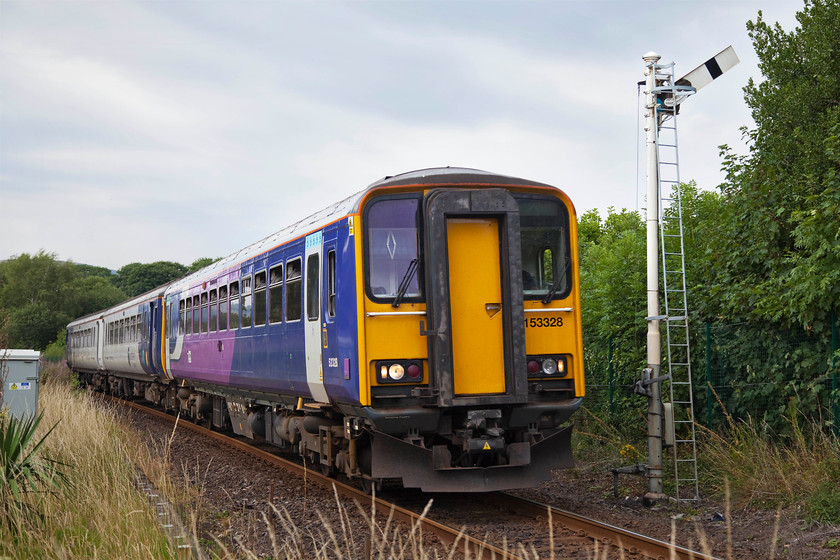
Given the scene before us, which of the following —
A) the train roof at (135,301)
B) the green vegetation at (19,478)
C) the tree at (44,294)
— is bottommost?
the green vegetation at (19,478)

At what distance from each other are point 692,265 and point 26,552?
9386 millimetres

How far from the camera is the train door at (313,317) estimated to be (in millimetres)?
8758

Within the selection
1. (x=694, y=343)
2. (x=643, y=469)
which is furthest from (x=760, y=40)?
(x=643, y=469)

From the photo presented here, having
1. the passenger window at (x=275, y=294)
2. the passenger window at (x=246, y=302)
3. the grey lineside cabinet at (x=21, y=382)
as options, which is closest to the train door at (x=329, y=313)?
the passenger window at (x=275, y=294)

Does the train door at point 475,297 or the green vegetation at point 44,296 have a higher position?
the green vegetation at point 44,296

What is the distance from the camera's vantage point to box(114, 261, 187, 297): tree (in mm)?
91000

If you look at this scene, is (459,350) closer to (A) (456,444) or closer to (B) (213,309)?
(A) (456,444)

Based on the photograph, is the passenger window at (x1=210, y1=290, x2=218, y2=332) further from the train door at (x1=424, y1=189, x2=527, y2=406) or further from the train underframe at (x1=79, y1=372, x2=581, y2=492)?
the train door at (x1=424, y1=189, x2=527, y2=406)

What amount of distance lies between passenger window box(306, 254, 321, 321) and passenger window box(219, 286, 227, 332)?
4.38 meters

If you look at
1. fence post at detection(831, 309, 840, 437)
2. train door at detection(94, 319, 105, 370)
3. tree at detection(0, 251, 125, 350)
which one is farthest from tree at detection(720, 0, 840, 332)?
tree at detection(0, 251, 125, 350)

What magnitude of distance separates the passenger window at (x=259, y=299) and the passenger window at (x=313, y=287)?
6.66 ft

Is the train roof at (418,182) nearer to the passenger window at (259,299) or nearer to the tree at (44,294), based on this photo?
the passenger window at (259,299)

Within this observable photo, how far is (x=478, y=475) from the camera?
→ 7.68 metres

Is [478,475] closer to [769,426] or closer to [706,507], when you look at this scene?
[706,507]
